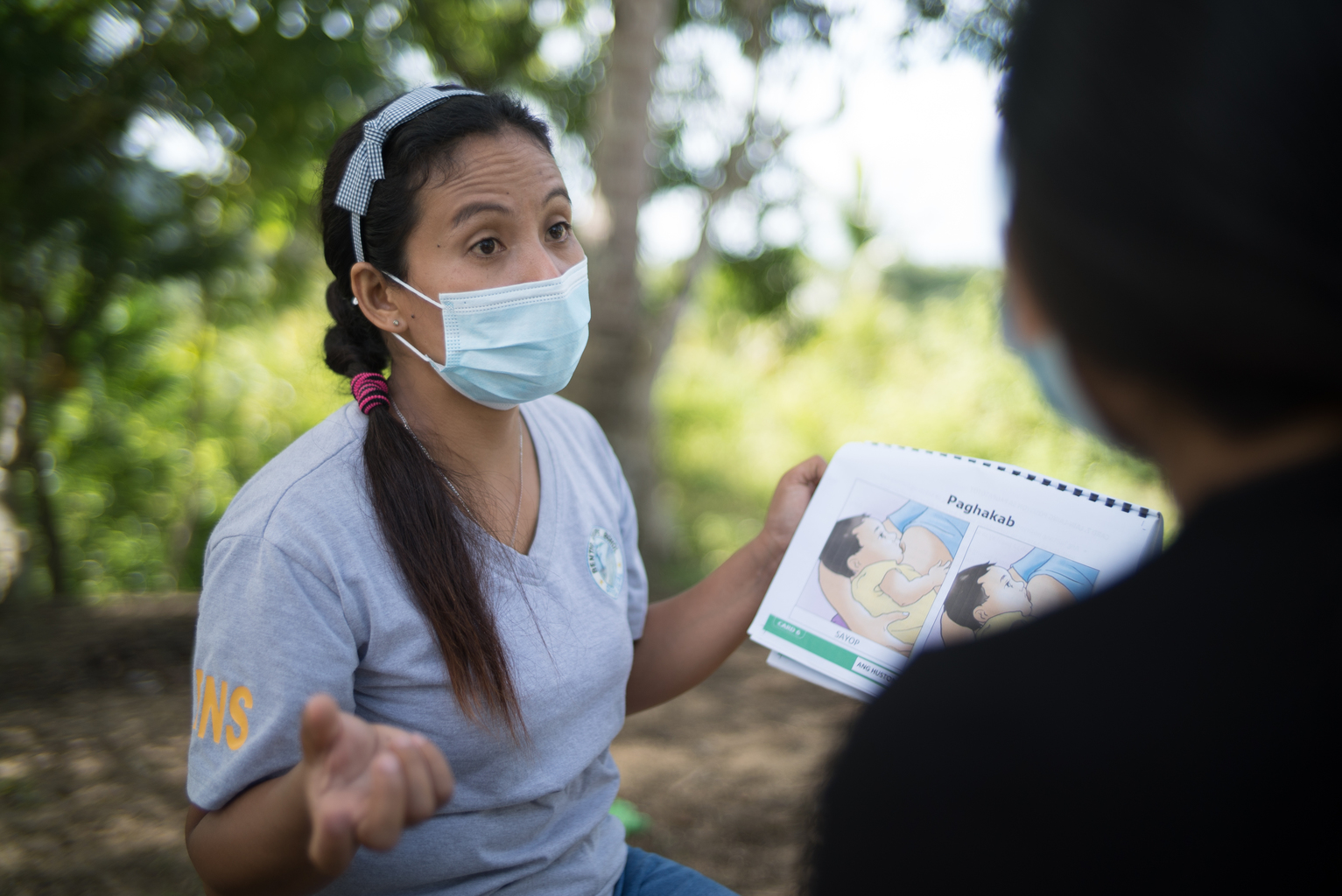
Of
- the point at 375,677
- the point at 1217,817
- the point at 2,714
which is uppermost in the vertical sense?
the point at 1217,817

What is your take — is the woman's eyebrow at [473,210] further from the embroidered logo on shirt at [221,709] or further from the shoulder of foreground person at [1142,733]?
the shoulder of foreground person at [1142,733]

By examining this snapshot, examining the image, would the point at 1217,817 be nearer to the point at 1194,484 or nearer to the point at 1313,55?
the point at 1194,484

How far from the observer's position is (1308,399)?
2.00 feet

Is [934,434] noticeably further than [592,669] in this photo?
Yes

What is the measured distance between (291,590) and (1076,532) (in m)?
1.16

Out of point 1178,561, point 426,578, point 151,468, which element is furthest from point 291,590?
point 151,468

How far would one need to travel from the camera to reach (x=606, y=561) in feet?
5.30

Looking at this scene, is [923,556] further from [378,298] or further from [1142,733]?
[378,298]

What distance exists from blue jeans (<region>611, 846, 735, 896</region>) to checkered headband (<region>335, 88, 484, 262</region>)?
50.4 inches

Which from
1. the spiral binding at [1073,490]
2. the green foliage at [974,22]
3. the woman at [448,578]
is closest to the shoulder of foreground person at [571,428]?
the woman at [448,578]

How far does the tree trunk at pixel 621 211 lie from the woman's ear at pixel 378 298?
3.24 m

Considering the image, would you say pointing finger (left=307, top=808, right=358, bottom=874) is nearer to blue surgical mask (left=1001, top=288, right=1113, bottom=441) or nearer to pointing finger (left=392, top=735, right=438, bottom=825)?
pointing finger (left=392, top=735, right=438, bottom=825)

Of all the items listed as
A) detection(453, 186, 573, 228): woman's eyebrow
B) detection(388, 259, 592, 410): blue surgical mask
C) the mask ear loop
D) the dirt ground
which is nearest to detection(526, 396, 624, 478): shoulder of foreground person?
detection(388, 259, 592, 410): blue surgical mask

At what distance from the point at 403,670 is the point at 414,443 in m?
0.38
